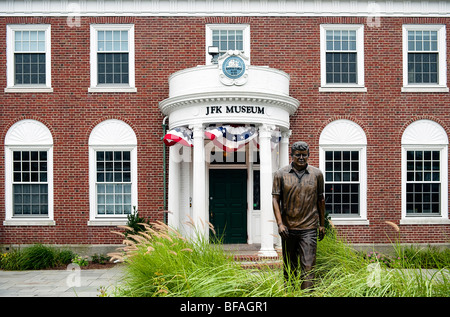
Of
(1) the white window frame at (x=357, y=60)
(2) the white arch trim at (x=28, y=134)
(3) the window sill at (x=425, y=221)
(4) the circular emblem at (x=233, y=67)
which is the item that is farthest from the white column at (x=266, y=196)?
(2) the white arch trim at (x=28, y=134)

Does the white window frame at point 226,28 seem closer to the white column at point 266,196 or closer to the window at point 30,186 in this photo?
the white column at point 266,196

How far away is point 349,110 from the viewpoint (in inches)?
473

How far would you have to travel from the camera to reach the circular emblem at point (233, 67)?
1005 centimetres

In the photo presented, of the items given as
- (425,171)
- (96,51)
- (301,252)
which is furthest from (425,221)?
(96,51)

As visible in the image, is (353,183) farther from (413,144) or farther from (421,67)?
(421,67)

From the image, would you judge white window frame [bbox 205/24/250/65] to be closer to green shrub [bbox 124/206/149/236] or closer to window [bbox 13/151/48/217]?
green shrub [bbox 124/206/149/236]

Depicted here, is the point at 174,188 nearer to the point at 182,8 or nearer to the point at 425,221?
the point at 182,8

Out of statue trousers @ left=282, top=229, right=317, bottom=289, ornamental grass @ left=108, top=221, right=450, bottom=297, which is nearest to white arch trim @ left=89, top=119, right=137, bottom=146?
ornamental grass @ left=108, top=221, right=450, bottom=297

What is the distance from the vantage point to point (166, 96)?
11945 mm

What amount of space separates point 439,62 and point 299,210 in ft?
32.5

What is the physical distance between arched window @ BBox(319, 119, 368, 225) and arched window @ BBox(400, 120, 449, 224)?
1.36 meters

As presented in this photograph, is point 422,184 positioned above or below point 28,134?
below

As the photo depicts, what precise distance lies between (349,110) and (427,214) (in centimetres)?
424

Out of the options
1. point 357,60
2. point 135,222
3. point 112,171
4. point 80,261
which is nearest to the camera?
point 80,261
